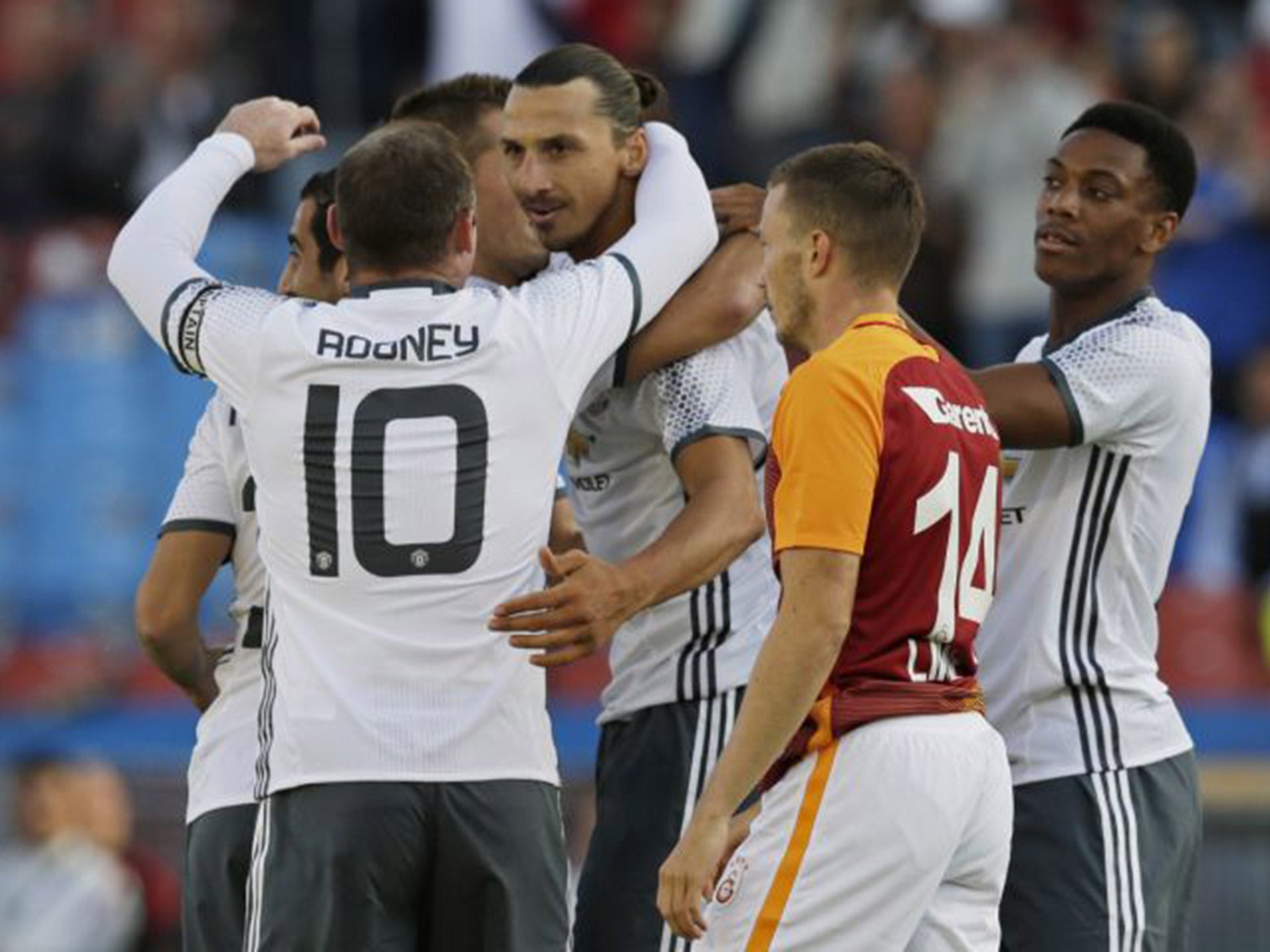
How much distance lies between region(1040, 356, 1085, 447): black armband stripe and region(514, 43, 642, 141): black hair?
1193 mm

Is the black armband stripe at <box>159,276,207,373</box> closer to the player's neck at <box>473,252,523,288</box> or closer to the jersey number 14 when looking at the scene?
the player's neck at <box>473,252,523,288</box>

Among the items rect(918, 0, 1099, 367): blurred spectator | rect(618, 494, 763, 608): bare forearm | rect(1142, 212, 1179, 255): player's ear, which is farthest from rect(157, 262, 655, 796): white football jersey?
rect(918, 0, 1099, 367): blurred spectator

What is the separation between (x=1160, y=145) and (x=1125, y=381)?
2.23ft

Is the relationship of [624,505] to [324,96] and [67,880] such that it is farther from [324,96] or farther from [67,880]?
[324,96]

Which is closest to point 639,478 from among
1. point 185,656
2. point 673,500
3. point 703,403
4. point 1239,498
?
point 673,500

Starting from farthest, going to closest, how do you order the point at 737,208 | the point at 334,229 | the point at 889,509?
the point at 737,208, the point at 334,229, the point at 889,509

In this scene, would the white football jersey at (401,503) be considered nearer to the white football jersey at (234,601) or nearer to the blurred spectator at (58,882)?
the white football jersey at (234,601)

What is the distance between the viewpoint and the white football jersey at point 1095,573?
6445mm

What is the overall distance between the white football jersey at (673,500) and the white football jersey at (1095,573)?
622 millimetres

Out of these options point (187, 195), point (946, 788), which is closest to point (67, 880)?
point (187, 195)

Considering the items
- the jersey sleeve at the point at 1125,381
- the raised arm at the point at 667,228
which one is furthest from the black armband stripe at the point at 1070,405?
the raised arm at the point at 667,228

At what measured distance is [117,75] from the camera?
16.2m

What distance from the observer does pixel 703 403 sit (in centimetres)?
623

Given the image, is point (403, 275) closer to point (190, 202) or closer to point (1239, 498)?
point (190, 202)
